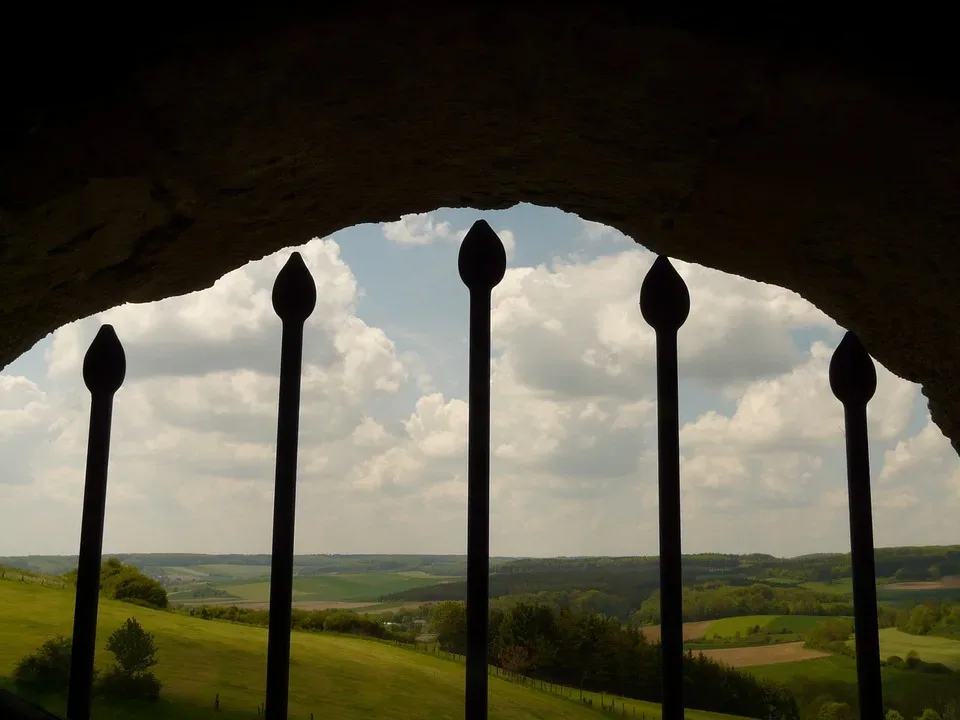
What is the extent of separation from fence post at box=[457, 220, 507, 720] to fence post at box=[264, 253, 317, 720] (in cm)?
38

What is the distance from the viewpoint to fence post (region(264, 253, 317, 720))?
4.73 ft

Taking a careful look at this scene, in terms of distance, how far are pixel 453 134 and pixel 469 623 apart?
37.8 inches

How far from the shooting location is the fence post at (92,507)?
1461 millimetres

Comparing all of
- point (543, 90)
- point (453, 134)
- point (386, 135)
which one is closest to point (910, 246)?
point (543, 90)

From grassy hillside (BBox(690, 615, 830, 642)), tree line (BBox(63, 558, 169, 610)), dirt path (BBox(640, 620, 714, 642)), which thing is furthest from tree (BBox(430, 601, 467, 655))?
tree line (BBox(63, 558, 169, 610))

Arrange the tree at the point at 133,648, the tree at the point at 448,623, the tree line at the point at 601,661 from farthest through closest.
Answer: the tree at the point at 448,623 < the tree at the point at 133,648 < the tree line at the point at 601,661

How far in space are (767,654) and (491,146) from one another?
2.07 meters

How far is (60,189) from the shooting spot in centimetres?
103

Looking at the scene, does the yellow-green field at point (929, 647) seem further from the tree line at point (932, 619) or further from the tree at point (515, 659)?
the tree at point (515, 659)

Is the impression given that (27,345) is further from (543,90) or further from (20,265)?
(543,90)

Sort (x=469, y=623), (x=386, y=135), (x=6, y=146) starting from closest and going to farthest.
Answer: (x=6, y=146) → (x=386, y=135) → (x=469, y=623)

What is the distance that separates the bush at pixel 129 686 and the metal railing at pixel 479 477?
0.81 m

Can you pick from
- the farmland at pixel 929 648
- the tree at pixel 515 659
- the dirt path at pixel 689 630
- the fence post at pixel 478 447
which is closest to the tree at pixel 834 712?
the farmland at pixel 929 648

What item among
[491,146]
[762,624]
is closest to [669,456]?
[491,146]
